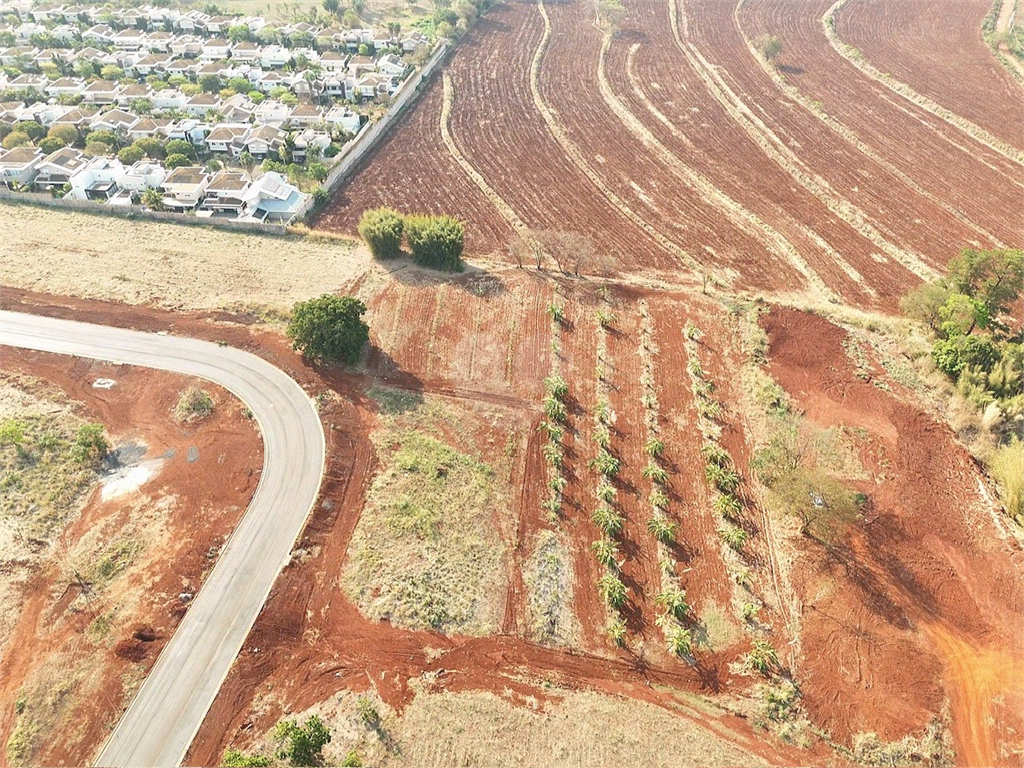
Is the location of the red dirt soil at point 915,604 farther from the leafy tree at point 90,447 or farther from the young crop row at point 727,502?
the leafy tree at point 90,447

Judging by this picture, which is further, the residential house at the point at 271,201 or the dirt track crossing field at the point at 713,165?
the residential house at the point at 271,201

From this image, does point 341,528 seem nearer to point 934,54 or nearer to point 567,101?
point 567,101

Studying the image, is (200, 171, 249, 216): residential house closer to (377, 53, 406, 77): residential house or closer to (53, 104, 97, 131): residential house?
(53, 104, 97, 131): residential house

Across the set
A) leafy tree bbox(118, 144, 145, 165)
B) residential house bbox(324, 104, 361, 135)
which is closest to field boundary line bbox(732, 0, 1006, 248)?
residential house bbox(324, 104, 361, 135)

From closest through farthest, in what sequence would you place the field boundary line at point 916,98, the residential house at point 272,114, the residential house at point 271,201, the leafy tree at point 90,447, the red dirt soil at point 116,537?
the red dirt soil at point 116,537 → the leafy tree at point 90,447 → the residential house at point 271,201 → the field boundary line at point 916,98 → the residential house at point 272,114

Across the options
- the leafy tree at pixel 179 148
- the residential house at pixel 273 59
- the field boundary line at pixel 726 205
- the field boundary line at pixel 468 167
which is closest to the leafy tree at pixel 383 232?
the field boundary line at pixel 468 167

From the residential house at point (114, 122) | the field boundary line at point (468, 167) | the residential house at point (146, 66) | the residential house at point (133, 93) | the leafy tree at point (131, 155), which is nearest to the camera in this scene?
the field boundary line at point (468, 167)

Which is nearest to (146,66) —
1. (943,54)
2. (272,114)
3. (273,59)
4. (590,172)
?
(273,59)

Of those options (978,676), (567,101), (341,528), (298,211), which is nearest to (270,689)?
(341,528)
